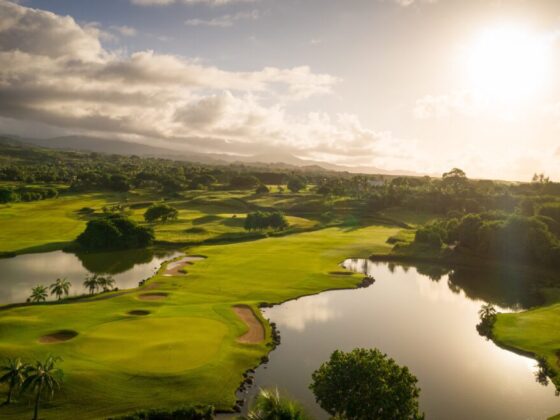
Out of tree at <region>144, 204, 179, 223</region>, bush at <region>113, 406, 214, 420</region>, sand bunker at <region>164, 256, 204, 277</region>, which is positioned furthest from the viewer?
tree at <region>144, 204, 179, 223</region>

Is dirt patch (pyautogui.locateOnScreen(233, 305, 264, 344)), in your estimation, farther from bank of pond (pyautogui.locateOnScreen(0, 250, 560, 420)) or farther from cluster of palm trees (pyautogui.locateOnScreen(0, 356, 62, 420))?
cluster of palm trees (pyautogui.locateOnScreen(0, 356, 62, 420))

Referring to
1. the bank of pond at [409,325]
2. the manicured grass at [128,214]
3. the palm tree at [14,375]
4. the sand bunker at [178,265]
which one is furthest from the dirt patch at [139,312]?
the manicured grass at [128,214]

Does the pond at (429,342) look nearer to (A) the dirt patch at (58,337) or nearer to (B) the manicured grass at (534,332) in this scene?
(B) the manicured grass at (534,332)

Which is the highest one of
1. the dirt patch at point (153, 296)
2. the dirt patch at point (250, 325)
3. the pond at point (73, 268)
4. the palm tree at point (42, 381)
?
the palm tree at point (42, 381)

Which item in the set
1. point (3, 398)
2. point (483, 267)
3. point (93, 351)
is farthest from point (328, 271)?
point (3, 398)

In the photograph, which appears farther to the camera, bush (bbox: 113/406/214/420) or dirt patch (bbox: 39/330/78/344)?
dirt patch (bbox: 39/330/78/344)

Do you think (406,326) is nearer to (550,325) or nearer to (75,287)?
(550,325)

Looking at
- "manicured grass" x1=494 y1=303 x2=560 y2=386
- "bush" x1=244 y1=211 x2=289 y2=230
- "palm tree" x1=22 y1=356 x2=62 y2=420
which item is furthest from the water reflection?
"bush" x1=244 y1=211 x2=289 y2=230
